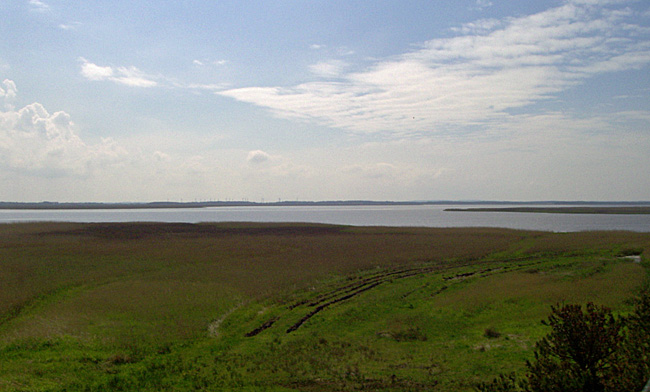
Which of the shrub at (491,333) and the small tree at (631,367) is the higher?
the small tree at (631,367)

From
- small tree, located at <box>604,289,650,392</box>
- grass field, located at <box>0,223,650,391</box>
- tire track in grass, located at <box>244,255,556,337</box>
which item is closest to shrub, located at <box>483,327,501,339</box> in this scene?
grass field, located at <box>0,223,650,391</box>

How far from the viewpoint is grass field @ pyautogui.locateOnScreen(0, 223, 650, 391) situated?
17.3 m

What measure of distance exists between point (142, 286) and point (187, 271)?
762 centimetres

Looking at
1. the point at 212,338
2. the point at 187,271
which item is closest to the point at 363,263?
the point at 187,271

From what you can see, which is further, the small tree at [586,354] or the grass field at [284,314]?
the grass field at [284,314]

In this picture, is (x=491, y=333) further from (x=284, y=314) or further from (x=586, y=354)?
(x=586, y=354)

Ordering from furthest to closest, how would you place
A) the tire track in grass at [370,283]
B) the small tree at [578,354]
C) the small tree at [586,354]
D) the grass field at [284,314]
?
the tire track in grass at [370,283] < the grass field at [284,314] < the small tree at [578,354] < the small tree at [586,354]

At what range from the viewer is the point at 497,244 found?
66750mm

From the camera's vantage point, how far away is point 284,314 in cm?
2794

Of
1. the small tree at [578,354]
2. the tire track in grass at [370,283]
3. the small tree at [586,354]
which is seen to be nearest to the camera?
the small tree at [586,354]

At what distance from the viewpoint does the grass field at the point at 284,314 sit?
1727cm

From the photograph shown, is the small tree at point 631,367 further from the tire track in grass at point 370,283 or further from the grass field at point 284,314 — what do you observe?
the tire track in grass at point 370,283

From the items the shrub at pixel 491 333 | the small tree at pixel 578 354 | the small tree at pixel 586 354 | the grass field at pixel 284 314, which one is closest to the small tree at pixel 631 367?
the small tree at pixel 586 354

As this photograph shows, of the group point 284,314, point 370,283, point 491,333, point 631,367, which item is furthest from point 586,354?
point 370,283
